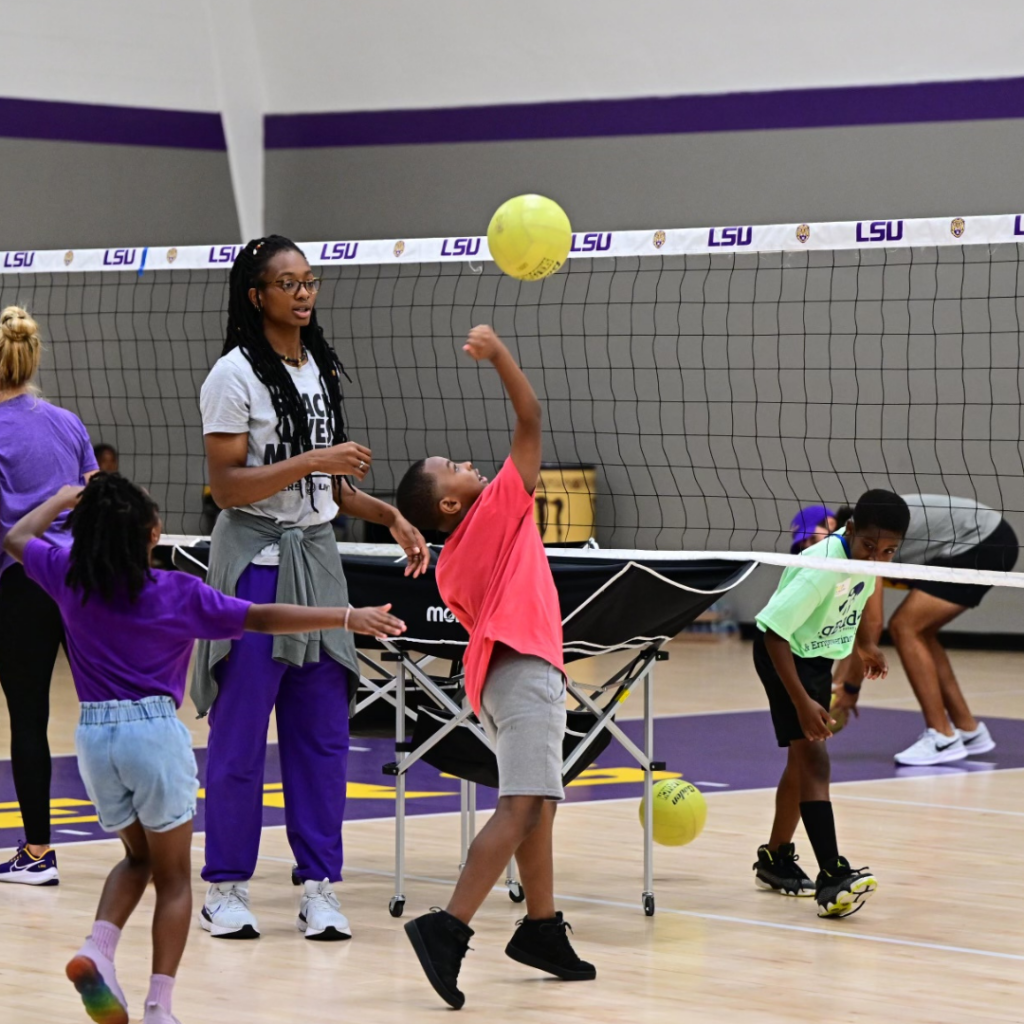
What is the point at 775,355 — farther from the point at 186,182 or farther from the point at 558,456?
the point at 186,182

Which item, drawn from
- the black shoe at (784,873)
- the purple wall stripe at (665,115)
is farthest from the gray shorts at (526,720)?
the purple wall stripe at (665,115)

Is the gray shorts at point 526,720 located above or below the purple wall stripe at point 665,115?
below

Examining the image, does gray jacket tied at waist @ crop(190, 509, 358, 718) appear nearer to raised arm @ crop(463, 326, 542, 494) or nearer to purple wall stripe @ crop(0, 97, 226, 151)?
raised arm @ crop(463, 326, 542, 494)

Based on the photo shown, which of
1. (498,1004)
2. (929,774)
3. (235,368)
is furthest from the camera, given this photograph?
(929,774)

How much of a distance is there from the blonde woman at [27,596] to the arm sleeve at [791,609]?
80.4 inches

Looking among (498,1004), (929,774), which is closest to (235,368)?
(498,1004)

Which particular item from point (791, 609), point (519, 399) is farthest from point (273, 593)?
point (791, 609)

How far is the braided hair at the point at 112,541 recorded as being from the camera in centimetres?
349

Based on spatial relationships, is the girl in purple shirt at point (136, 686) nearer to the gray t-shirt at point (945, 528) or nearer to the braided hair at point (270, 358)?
the braided hair at point (270, 358)

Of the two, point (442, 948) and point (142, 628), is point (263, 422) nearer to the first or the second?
point (142, 628)

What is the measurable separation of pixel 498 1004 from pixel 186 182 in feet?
39.3

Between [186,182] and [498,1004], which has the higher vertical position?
[186,182]

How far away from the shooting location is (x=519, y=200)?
15.0 ft

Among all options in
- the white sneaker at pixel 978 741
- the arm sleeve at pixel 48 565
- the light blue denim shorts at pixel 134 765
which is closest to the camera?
the light blue denim shorts at pixel 134 765
